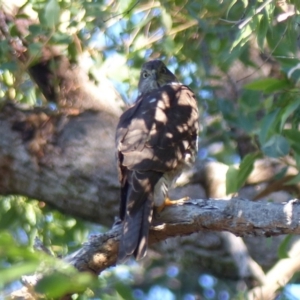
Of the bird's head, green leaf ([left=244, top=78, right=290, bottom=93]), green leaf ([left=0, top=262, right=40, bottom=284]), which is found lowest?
the bird's head

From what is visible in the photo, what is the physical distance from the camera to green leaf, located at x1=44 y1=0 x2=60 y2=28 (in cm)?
299

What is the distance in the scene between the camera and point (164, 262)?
11.7 ft

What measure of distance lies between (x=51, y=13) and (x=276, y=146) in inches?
48.8

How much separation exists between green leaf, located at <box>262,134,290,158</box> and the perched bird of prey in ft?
2.05

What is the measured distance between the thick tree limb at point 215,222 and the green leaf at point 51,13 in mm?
1028

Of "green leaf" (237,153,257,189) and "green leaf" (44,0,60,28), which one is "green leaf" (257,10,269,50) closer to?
"green leaf" (237,153,257,189)

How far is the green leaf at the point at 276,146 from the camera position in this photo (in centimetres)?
234

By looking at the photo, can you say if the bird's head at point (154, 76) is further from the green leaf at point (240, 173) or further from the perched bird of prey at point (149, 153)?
the green leaf at point (240, 173)

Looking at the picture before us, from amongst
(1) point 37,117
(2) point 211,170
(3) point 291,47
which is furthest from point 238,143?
(3) point 291,47

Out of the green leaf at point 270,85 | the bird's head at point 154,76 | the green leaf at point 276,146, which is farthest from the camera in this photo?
the bird's head at point 154,76

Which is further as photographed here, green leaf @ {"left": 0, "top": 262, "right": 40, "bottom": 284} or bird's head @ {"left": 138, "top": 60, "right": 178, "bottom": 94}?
bird's head @ {"left": 138, "top": 60, "right": 178, "bottom": 94}

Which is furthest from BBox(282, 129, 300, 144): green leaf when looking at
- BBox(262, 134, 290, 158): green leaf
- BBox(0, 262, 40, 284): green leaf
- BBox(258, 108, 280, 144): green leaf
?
BBox(0, 262, 40, 284): green leaf

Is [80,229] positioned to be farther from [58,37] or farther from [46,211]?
[58,37]

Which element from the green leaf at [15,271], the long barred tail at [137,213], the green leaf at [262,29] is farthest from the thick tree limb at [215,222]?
the green leaf at [15,271]
